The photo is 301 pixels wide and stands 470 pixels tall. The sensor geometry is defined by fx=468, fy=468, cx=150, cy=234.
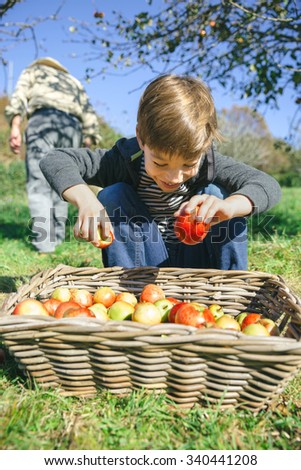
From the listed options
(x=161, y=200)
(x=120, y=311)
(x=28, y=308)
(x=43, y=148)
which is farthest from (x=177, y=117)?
(x=43, y=148)

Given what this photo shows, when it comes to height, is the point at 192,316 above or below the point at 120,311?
above

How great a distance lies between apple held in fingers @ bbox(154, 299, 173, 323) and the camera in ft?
6.43

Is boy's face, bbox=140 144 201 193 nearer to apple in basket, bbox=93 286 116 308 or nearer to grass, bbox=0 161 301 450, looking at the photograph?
apple in basket, bbox=93 286 116 308

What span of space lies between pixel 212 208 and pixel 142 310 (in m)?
0.49

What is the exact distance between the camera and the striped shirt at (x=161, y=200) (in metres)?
2.47

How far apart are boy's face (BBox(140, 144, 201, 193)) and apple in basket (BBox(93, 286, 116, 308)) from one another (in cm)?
56

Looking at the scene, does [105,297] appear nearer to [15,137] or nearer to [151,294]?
[151,294]

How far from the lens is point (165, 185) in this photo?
2053 millimetres

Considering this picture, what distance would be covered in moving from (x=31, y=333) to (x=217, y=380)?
59 cm

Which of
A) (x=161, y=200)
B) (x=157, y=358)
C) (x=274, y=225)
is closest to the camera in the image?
(x=157, y=358)

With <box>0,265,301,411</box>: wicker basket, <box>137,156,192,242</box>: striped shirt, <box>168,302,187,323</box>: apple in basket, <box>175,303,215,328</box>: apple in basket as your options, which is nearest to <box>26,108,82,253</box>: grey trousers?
<box>137,156,192,242</box>: striped shirt

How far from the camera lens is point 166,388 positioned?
1.53 metres

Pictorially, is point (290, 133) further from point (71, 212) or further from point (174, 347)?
point (174, 347)

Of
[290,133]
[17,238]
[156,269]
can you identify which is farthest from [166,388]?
→ [290,133]
